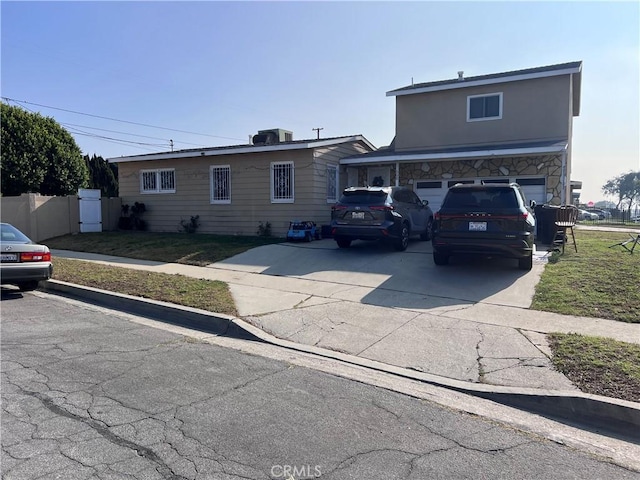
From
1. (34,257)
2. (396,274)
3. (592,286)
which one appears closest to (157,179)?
(34,257)

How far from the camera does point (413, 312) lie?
7.25m

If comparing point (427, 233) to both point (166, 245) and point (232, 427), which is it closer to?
point (166, 245)

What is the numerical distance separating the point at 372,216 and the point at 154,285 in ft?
17.9

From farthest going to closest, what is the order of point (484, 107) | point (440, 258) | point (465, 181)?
point (484, 107), point (465, 181), point (440, 258)

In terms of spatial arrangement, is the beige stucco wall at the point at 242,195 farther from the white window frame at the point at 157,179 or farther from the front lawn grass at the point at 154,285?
the front lawn grass at the point at 154,285

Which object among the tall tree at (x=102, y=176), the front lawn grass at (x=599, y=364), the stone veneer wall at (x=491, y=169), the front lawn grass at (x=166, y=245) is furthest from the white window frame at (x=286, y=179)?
the tall tree at (x=102, y=176)

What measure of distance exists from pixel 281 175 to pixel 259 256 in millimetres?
4678

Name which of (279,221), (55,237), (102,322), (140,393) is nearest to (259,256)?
(279,221)

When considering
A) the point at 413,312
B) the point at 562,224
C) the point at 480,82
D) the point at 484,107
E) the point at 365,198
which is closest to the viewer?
the point at 413,312

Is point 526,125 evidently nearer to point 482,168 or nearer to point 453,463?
point 482,168

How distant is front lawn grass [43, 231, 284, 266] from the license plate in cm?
671

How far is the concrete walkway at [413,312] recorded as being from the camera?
17.4 ft

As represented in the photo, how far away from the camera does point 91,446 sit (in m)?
3.38

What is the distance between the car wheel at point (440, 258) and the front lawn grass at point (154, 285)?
14.9 ft
